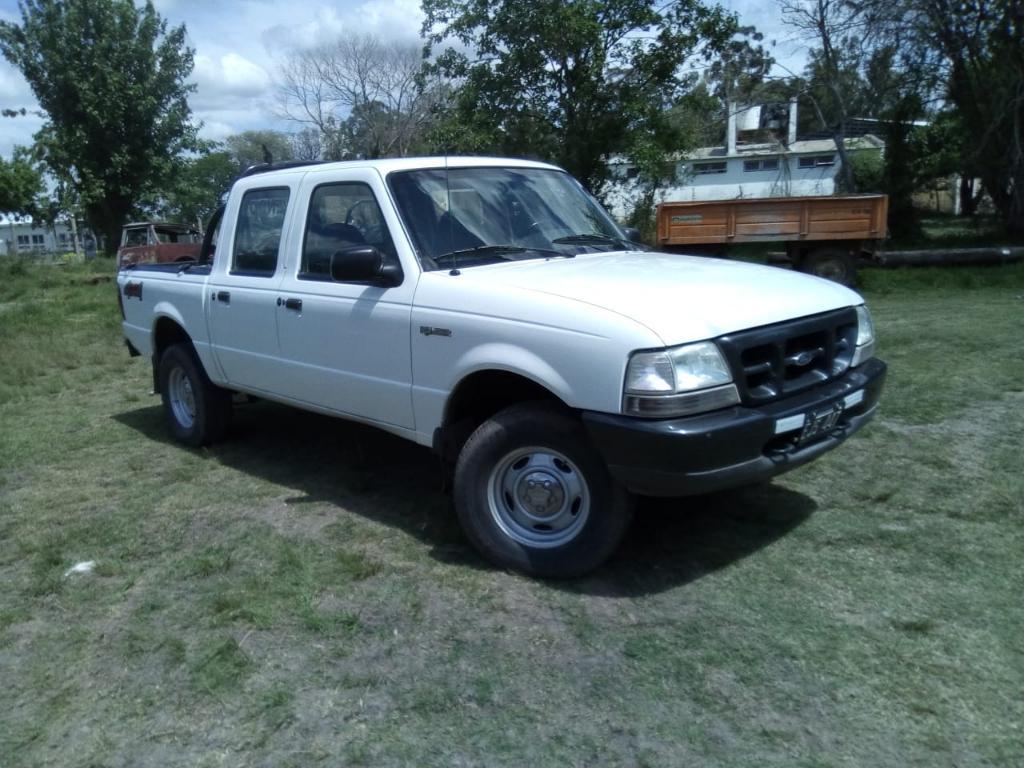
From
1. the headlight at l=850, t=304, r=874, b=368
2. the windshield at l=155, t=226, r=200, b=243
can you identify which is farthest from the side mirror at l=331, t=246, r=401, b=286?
the windshield at l=155, t=226, r=200, b=243

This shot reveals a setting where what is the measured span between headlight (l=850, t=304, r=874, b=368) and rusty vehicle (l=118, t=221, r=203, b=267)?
1748cm

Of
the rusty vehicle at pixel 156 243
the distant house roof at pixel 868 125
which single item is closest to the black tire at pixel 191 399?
the rusty vehicle at pixel 156 243

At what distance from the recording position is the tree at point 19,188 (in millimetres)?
48500

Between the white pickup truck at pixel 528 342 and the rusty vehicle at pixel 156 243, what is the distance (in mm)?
15565

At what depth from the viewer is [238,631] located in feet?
12.6

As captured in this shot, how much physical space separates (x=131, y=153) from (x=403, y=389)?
30.9 m

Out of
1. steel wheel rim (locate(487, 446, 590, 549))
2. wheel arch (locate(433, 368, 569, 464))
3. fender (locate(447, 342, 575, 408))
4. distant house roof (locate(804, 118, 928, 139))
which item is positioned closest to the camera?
fender (locate(447, 342, 575, 408))

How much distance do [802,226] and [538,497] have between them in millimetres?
12807

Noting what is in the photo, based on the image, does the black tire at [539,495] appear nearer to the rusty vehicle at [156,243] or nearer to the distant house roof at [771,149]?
the rusty vehicle at [156,243]

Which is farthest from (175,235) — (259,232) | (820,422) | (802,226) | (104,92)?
(820,422)

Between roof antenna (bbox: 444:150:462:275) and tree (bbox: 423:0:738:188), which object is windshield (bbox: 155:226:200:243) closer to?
tree (bbox: 423:0:738:188)

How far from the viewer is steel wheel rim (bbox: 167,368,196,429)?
267 inches

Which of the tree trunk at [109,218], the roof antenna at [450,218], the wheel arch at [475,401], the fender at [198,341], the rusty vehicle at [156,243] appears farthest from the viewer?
the tree trunk at [109,218]

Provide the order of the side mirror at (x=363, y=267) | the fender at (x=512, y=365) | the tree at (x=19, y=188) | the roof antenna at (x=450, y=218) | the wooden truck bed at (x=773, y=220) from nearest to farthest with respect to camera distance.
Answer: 1. the fender at (x=512, y=365)
2. the side mirror at (x=363, y=267)
3. the roof antenna at (x=450, y=218)
4. the wooden truck bed at (x=773, y=220)
5. the tree at (x=19, y=188)
